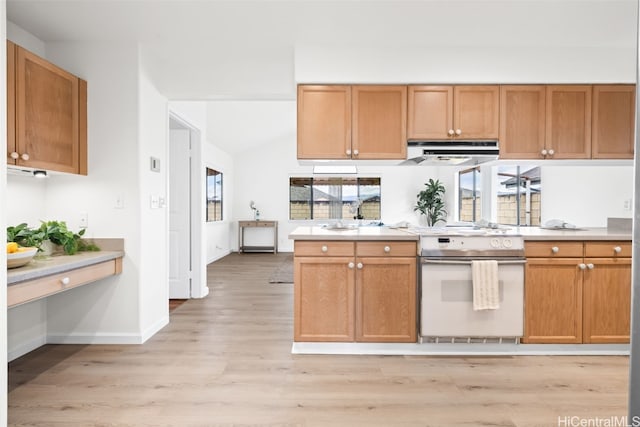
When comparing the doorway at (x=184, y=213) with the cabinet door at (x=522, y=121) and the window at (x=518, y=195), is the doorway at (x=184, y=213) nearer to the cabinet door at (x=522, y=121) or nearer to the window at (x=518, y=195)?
the cabinet door at (x=522, y=121)

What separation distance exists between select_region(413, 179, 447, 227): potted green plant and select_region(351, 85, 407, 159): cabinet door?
611 centimetres

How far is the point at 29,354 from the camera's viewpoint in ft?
9.23

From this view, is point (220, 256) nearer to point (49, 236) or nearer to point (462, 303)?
point (49, 236)

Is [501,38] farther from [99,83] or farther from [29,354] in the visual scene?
[29,354]

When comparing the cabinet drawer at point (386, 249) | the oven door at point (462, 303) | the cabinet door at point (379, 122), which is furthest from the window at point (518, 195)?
the cabinet drawer at point (386, 249)

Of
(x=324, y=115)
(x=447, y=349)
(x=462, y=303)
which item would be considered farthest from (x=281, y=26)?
(x=447, y=349)

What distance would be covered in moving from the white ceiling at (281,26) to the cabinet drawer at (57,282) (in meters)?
1.61

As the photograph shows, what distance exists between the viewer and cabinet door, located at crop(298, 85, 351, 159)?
3049mm

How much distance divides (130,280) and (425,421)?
2362mm

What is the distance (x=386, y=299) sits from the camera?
9.23 ft

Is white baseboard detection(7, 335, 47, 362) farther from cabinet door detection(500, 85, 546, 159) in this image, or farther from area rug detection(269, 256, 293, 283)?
cabinet door detection(500, 85, 546, 159)

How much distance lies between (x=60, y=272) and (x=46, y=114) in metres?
1.05

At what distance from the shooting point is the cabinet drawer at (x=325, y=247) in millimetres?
2801

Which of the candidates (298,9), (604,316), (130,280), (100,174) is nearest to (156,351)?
(130,280)
